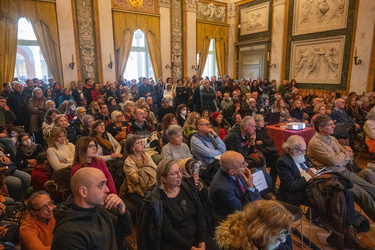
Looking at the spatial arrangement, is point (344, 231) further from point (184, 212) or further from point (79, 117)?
point (79, 117)

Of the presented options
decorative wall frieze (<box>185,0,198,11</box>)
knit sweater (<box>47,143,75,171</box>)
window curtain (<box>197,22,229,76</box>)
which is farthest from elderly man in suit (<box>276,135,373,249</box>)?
decorative wall frieze (<box>185,0,198,11</box>)

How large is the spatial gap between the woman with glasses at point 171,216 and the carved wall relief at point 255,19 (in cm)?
1086

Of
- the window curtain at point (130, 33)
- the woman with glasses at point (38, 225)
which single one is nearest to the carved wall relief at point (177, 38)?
the window curtain at point (130, 33)

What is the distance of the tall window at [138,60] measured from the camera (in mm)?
10516

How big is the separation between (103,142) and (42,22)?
6519mm

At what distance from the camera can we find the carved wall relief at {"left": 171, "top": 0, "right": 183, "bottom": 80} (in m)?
10.5

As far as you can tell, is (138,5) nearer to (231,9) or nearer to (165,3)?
(165,3)

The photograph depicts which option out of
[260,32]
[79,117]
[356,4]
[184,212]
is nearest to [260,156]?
[184,212]

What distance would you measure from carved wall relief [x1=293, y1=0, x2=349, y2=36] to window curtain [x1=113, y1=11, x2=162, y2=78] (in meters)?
5.53

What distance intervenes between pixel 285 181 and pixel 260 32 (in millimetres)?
10264

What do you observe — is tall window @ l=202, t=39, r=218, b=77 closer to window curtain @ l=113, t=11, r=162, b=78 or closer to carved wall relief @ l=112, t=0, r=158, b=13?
window curtain @ l=113, t=11, r=162, b=78

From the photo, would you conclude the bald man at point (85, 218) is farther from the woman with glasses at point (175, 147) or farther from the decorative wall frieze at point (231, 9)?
the decorative wall frieze at point (231, 9)

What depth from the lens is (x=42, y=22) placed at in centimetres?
798

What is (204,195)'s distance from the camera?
2223 millimetres
